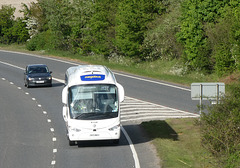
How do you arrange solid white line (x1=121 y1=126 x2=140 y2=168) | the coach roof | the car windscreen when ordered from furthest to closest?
the car windscreen < the coach roof < solid white line (x1=121 y1=126 x2=140 y2=168)

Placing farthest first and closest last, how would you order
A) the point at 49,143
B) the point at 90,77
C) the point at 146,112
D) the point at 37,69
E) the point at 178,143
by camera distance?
the point at 37,69 < the point at 146,112 < the point at 49,143 < the point at 178,143 < the point at 90,77

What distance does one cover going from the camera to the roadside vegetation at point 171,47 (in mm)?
18609

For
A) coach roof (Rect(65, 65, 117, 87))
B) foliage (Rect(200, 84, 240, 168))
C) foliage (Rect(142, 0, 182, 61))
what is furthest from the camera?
foliage (Rect(142, 0, 182, 61))

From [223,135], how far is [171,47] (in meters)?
38.1

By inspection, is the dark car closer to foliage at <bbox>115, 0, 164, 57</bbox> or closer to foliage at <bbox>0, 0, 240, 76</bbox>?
foliage at <bbox>0, 0, 240, 76</bbox>

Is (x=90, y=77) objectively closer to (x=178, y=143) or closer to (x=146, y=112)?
(x=178, y=143)

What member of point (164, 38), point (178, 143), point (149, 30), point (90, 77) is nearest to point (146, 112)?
point (178, 143)

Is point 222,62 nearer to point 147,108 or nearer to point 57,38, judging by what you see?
point 147,108

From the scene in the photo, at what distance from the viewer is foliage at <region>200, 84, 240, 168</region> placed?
16.8m

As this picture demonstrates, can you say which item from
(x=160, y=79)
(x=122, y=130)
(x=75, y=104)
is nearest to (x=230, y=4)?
(x=160, y=79)

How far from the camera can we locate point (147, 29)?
2279 inches

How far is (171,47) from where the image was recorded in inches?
2172

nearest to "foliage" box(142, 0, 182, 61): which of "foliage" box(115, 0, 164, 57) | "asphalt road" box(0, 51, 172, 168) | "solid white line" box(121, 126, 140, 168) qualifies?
"foliage" box(115, 0, 164, 57)

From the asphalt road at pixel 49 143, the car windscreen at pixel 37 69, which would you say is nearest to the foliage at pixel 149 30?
the car windscreen at pixel 37 69
